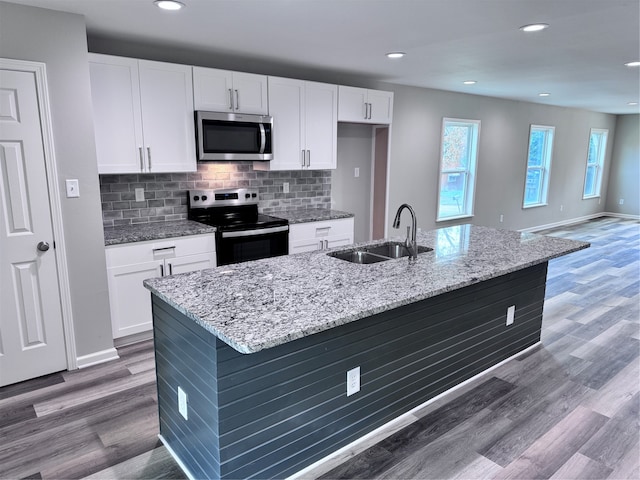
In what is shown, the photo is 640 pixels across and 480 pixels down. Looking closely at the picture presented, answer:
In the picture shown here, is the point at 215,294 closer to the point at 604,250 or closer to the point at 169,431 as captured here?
the point at 169,431

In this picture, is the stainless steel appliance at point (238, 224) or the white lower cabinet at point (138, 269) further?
the stainless steel appliance at point (238, 224)

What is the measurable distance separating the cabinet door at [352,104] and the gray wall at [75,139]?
2.47 meters

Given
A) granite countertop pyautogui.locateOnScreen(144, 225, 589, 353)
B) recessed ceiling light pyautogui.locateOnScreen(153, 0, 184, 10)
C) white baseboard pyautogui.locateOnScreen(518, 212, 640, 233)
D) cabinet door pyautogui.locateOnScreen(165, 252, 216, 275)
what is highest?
recessed ceiling light pyautogui.locateOnScreen(153, 0, 184, 10)

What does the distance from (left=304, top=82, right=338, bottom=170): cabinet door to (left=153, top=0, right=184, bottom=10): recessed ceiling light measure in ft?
5.95

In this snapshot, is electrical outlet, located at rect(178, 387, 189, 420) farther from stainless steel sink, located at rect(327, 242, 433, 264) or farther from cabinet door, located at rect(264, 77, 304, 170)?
cabinet door, located at rect(264, 77, 304, 170)

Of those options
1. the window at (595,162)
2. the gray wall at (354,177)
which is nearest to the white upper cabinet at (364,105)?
the gray wall at (354,177)

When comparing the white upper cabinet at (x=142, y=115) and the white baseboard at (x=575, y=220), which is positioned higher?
the white upper cabinet at (x=142, y=115)

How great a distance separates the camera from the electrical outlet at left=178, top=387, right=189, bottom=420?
76.0 inches

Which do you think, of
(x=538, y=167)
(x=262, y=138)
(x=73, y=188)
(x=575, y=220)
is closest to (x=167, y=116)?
(x=262, y=138)

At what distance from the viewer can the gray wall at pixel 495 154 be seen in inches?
226

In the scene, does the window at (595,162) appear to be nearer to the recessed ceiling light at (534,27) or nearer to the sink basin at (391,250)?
the recessed ceiling light at (534,27)

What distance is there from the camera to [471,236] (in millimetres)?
3248

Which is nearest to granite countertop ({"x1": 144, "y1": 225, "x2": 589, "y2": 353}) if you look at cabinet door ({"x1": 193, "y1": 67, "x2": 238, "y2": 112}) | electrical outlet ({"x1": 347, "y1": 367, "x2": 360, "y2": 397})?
electrical outlet ({"x1": 347, "y1": 367, "x2": 360, "y2": 397})

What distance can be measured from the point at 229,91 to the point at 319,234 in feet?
5.11
